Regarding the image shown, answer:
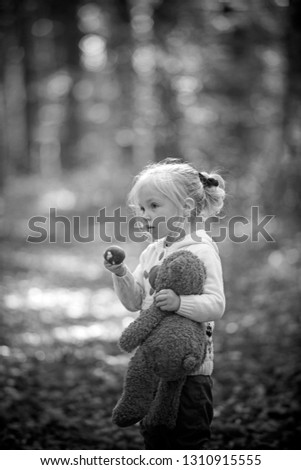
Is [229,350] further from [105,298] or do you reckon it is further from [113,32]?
[113,32]

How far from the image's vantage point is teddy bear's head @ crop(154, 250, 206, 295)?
8.04ft

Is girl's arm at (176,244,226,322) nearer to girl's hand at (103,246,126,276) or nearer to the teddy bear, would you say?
the teddy bear

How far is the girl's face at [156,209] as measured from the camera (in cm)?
259

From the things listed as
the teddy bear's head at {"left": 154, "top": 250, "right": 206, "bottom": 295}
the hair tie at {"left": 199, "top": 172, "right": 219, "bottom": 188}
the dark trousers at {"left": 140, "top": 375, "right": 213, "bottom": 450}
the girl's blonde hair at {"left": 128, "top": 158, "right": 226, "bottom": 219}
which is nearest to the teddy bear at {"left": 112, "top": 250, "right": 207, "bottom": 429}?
the teddy bear's head at {"left": 154, "top": 250, "right": 206, "bottom": 295}

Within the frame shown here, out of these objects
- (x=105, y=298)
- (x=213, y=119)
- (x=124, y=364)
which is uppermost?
(x=213, y=119)

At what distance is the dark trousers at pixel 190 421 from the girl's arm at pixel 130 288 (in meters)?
0.50

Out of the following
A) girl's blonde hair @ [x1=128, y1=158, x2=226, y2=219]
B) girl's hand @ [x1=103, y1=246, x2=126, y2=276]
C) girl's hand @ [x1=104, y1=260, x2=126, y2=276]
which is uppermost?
girl's blonde hair @ [x1=128, y1=158, x2=226, y2=219]

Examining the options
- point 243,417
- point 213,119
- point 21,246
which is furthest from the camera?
point 213,119

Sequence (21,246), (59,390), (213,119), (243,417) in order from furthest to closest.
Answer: (213,119), (21,246), (59,390), (243,417)

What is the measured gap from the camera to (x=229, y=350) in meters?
6.40

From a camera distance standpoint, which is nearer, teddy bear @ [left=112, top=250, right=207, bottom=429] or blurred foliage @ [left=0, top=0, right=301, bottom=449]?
teddy bear @ [left=112, top=250, right=207, bottom=429]

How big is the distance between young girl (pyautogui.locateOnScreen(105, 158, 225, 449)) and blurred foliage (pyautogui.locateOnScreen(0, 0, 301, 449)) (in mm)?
693

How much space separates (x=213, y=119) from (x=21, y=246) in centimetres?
631
